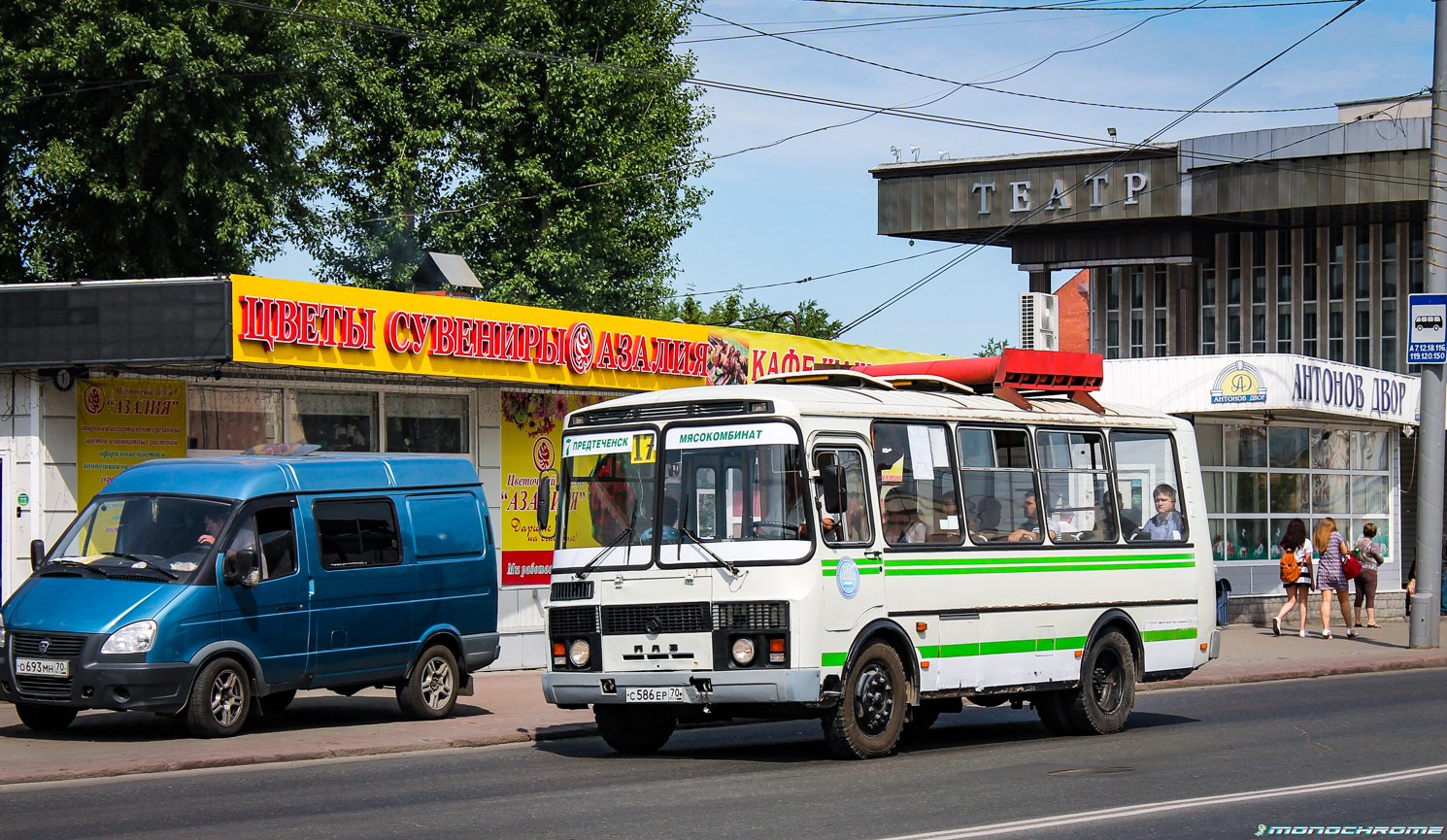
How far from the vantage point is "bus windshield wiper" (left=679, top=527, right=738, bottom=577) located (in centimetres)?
1185

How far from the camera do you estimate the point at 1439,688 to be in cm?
1880

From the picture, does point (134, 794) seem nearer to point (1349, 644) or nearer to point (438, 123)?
point (1349, 644)

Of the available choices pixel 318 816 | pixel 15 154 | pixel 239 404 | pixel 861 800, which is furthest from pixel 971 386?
pixel 15 154

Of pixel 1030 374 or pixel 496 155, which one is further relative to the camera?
pixel 496 155

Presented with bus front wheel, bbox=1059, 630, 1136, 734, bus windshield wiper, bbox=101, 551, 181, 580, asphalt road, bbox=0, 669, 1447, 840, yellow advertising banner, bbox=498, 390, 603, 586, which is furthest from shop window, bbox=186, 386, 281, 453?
bus front wheel, bbox=1059, 630, 1136, 734

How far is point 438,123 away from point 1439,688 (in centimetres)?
2750

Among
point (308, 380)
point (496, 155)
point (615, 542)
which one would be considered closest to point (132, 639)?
point (615, 542)

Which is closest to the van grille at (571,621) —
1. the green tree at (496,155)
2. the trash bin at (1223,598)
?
the trash bin at (1223,598)

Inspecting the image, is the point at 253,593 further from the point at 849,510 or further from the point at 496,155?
the point at 496,155

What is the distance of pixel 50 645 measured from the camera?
13.2 meters

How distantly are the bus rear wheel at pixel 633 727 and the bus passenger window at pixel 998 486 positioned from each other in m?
2.94

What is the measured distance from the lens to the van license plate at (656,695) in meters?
11.9

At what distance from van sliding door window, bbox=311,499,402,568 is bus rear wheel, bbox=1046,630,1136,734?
6288 mm

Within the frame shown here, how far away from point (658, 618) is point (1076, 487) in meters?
4.41
